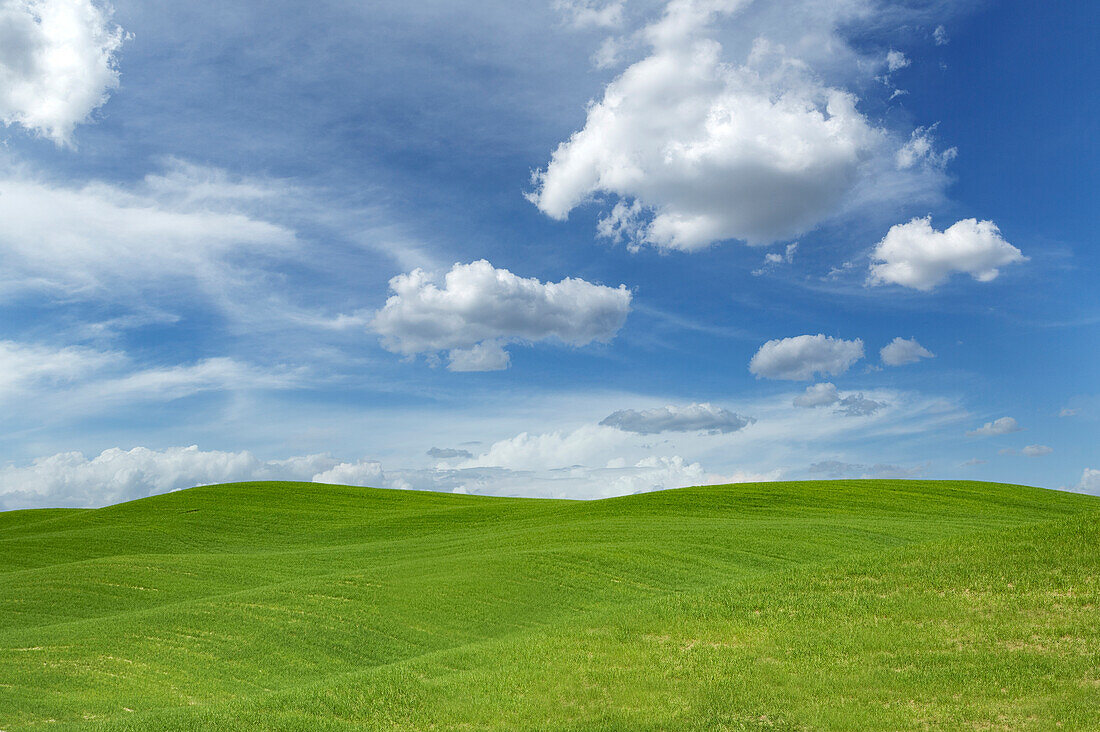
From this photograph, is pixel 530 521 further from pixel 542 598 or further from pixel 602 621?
pixel 602 621

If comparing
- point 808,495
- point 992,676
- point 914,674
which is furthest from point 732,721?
point 808,495

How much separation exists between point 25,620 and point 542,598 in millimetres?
16273

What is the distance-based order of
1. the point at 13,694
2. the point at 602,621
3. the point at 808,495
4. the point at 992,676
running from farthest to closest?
1. the point at 808,495
2. the point at 602,621
3. the point at 13,694
4. the point at 992,676

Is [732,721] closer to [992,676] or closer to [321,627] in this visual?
[992,676]

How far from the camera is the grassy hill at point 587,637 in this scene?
1513 centimetres

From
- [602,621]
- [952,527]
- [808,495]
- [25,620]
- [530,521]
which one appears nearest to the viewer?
[602,621]

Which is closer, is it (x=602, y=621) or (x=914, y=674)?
(x=914, y=674)

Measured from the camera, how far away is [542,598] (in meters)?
25.8

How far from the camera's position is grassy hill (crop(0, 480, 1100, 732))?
1513 centimetres

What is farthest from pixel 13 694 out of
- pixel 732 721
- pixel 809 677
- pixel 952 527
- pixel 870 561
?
pixel 952 527

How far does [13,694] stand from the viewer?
16.8m

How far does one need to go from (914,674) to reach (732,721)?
4.22 m

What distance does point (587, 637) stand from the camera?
19516mm

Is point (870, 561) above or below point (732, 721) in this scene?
above
